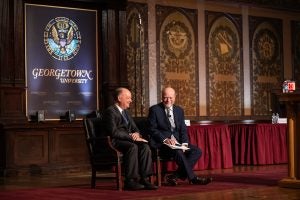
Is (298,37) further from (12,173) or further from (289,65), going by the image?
(12,173)

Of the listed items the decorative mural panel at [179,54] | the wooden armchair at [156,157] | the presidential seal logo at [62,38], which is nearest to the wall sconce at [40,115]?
the presidential seal logo at [62,38]

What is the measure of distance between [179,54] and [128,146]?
5328 millimetres

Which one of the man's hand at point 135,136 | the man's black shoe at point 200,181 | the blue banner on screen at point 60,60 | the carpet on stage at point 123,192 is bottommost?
the carpet on stage at point 123,192

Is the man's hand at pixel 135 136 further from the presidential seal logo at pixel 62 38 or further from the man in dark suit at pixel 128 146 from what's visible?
the presidential seal logo at pixel 62 38

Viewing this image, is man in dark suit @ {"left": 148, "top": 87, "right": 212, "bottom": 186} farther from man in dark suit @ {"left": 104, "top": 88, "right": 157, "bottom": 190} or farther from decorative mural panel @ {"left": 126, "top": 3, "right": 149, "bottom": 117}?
decorative mural panel @ {"left": 126, "top": 3, "right": 149, "bottom": 117}

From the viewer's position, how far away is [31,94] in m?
9.63

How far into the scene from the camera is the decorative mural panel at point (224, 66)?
12242 millimetres

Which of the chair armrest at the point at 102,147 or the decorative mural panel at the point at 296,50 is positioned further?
the decorative mural panel at the point at 296,50

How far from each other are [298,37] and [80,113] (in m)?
5.73

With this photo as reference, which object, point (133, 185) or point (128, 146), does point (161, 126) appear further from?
point (133, 185)

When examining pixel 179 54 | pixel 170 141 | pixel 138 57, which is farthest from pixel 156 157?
pixel 179 54

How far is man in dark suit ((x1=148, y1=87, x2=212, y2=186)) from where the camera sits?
7.05 meters

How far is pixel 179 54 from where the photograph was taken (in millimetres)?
11781

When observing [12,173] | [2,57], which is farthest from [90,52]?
[12,173]
